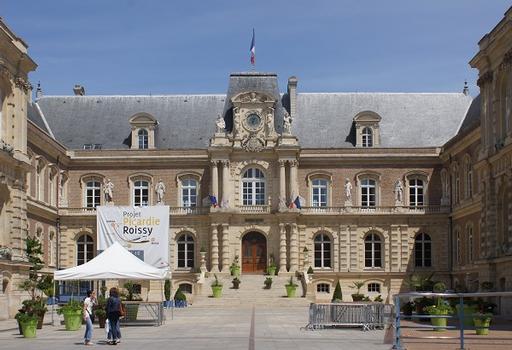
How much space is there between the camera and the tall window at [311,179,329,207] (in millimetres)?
59938

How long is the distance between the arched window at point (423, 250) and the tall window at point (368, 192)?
3708 millimetres

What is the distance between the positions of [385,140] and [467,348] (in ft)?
128

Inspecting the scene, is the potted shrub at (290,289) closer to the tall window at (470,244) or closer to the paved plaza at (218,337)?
the tall window at (470,244)

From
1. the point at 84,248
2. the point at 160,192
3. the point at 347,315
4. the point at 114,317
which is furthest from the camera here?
the point at 84,248

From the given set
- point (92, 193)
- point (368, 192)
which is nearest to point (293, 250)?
point (368, 192)

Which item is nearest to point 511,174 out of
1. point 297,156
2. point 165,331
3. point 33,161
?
point 165,331

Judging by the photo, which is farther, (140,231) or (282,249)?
(282,249)

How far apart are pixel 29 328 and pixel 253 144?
31.8m

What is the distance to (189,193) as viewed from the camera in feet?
197

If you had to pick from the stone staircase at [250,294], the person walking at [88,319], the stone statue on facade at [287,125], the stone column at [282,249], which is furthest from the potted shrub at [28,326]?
the stone statue on facade at [287,125]

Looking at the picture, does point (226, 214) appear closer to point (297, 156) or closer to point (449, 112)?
point (297, 156)

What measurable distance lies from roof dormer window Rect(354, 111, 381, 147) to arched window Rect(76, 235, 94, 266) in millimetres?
18317

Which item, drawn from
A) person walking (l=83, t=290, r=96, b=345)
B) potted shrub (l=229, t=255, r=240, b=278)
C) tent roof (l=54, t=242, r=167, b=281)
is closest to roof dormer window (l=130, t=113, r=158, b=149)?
potted shrub (l=229, t=255, r=240, b=278)

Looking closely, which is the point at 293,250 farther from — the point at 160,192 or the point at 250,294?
the point at 160,192
